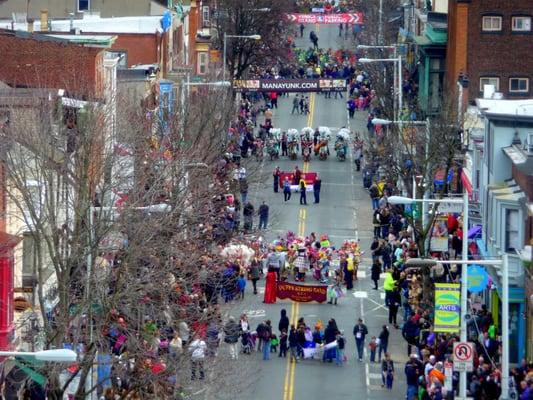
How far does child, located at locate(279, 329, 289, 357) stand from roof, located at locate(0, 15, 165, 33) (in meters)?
33.9

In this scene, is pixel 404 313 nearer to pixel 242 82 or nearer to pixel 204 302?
pixel 204 302

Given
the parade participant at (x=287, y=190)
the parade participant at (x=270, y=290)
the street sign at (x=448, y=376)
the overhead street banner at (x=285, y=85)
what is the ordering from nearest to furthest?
the street sign at (x=448, y=376) < the parade participant at (x=270, y=290) < the parade participant at (x=287, y=190) < the overhead street banner at (x=285, y=85)

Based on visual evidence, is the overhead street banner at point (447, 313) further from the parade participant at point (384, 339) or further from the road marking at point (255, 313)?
the road marking at point (255, 313)

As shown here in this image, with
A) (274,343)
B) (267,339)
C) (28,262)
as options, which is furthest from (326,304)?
(28,262)

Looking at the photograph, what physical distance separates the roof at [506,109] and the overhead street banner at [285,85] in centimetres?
3294

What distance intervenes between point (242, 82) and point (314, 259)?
115 ft

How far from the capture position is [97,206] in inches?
2131

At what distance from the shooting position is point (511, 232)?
63.8 m

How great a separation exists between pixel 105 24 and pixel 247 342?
121ft

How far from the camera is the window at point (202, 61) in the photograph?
116769 millimetres

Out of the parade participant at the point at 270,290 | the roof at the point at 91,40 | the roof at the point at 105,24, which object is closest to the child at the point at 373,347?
the parade participant at the point at 270,290

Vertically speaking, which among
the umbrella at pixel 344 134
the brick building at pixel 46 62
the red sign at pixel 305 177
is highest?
the brick building at pixel 46 62

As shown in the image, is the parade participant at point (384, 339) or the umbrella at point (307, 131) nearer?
the parade participant at point (384, 339)

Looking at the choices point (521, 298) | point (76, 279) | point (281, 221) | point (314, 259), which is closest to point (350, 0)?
point (281, 221)
